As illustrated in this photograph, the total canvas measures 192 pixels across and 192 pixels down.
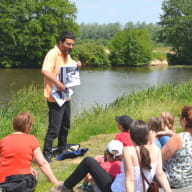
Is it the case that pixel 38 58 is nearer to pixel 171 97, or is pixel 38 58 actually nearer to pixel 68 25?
pixel 68 25

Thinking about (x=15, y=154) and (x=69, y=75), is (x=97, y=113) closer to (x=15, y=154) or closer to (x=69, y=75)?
(x=69, y=75)

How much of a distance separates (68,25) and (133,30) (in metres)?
17.3

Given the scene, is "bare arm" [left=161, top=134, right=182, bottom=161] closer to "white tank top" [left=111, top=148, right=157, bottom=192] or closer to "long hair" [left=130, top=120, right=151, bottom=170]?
"white tank top" [left=111, top=148, right=157, bottom=192]

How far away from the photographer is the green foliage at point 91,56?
48562mm

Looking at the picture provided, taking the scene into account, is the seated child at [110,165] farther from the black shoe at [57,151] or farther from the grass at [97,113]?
the black shoe at [57,151]

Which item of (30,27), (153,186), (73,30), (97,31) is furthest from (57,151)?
A: (97,31)

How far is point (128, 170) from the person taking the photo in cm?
290

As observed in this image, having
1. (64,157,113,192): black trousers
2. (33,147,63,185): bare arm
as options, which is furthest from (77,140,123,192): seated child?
(33,147,63,185): bare arm

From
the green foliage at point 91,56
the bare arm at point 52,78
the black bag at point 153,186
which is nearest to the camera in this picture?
the black bag at point 153,186

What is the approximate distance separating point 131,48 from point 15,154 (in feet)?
174

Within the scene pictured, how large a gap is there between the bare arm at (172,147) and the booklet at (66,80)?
1.97 metres

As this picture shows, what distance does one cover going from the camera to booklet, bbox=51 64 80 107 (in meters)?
4.91

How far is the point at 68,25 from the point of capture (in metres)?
45.2

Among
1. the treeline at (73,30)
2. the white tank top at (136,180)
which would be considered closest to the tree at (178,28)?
the treeline at (73,30)
